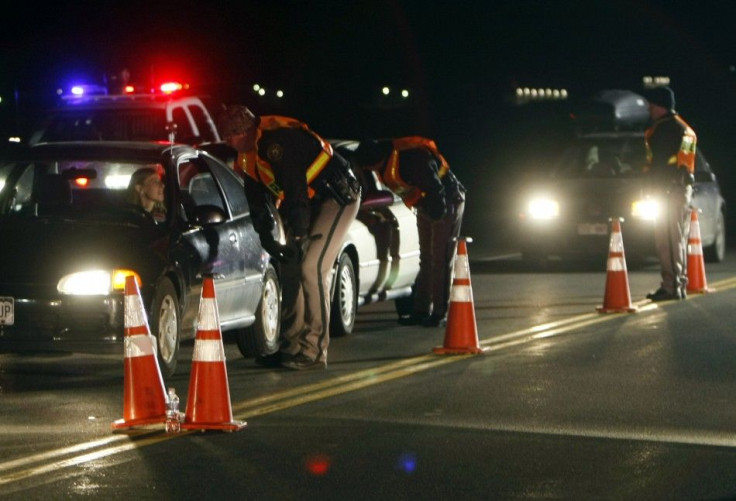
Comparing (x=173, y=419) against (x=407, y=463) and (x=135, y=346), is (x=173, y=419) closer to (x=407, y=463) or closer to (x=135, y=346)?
(x=135, y=346)

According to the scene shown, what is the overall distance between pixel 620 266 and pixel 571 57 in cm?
3549

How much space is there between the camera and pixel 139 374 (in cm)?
885

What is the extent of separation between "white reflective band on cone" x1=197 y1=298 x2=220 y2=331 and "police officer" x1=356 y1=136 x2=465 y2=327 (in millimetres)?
4977

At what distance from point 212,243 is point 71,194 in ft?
3.49

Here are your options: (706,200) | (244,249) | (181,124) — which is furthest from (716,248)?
(244,249)

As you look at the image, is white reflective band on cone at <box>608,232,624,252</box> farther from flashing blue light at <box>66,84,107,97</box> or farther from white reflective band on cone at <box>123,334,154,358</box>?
flashing blue light at <box>66,84,107,97</box>

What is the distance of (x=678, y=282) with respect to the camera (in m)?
16.2

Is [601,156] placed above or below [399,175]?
above

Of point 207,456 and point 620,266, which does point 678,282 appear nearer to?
point 620,266

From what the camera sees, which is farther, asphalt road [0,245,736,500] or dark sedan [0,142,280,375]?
dark sedan [0,142,280,375]

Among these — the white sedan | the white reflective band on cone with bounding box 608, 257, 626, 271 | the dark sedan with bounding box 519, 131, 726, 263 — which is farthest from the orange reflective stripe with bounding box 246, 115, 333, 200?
the dark sedan with bounding box 519, 131, 726, 263

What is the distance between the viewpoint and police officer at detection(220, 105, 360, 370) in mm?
11156

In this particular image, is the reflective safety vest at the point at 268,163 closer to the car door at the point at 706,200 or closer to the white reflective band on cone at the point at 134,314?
the white reflective band on cone at the point at 134,314

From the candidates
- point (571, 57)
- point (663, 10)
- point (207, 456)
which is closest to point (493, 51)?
point (571, 57)
